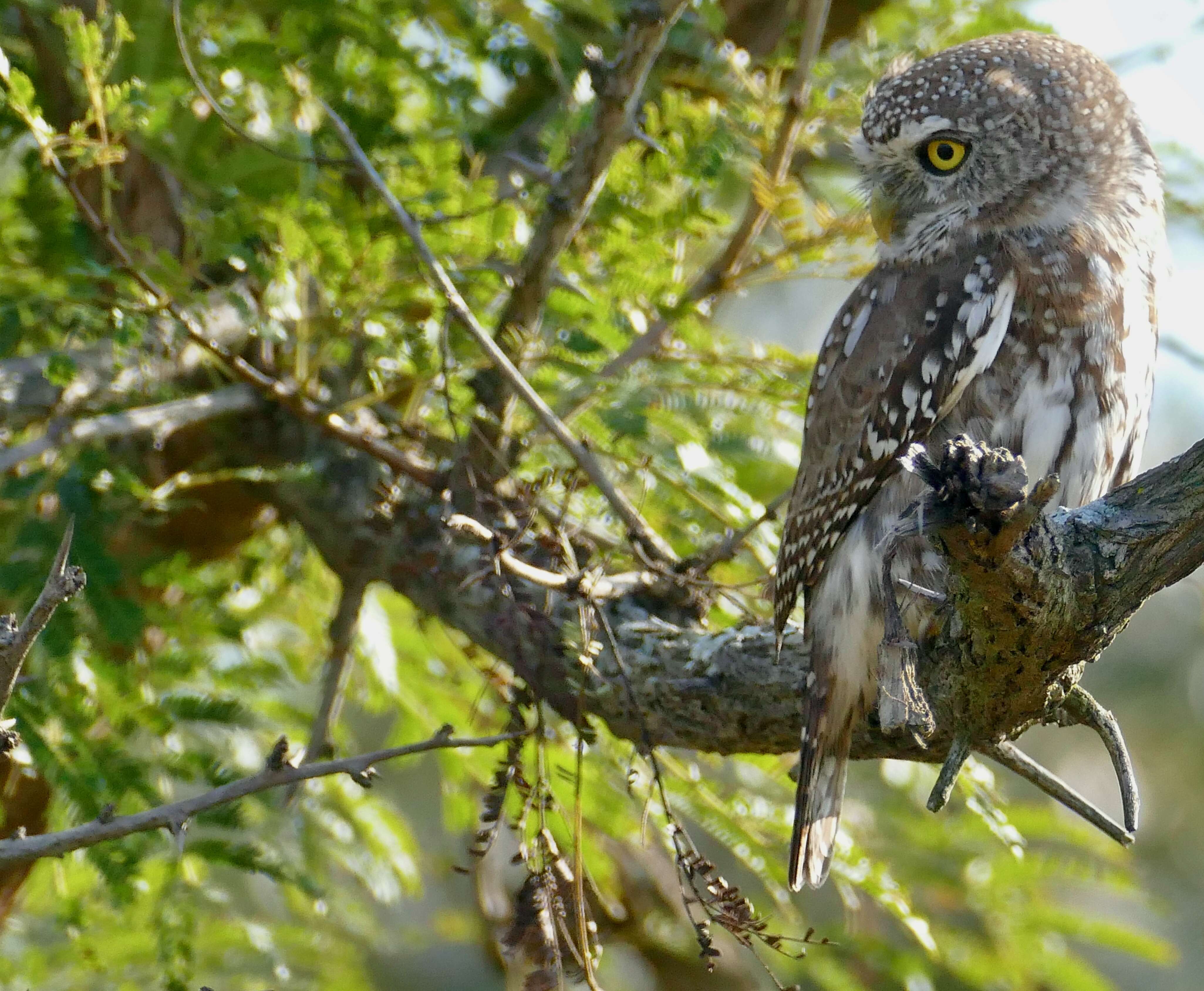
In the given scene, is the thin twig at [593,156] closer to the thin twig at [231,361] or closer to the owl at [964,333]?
the thin twig at [231,361]

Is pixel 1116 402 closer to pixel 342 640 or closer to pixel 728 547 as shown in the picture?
pixel 728 547

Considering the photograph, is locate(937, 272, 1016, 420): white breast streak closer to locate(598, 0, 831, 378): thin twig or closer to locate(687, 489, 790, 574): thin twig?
locate(687, 489, 790, 574): thin twig

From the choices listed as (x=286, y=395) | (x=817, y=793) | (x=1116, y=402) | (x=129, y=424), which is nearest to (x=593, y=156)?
(x=286, y=395)

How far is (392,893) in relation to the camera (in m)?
2.83

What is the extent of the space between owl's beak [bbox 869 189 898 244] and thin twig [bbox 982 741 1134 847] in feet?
3.78

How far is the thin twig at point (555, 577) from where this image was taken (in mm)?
1993

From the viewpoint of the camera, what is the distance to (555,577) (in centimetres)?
218

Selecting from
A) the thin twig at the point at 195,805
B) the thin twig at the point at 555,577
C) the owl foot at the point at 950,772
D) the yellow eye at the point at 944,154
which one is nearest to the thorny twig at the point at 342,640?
the thin twig at the point at 555,577

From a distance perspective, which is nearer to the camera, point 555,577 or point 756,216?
point 555,577

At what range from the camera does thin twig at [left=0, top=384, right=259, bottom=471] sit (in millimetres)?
2311

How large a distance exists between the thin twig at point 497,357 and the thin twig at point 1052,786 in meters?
0.71

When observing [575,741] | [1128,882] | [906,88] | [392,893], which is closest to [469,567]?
[575,741]

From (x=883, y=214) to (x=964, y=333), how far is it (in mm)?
454

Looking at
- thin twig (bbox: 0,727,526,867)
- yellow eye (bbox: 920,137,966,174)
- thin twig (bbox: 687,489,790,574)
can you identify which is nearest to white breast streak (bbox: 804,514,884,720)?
thin twig (bbox: 687,489,790,574)
